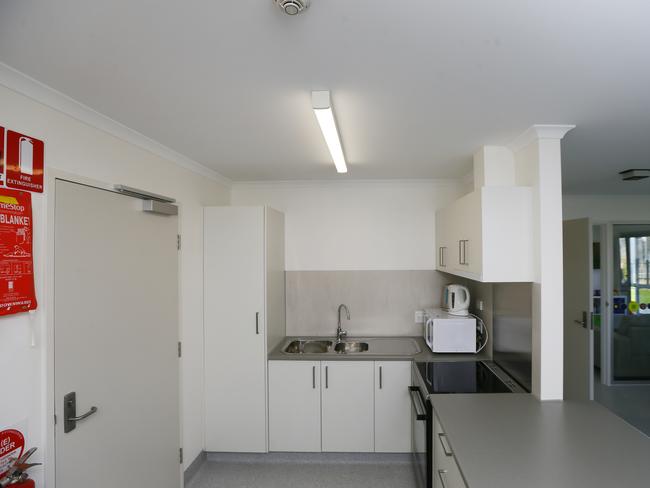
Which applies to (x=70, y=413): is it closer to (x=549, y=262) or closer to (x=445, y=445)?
(x=445, y=445)

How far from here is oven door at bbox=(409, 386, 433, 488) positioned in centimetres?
219

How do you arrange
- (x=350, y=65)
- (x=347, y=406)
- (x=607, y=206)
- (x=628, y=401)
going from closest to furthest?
(x=350, y=65) < (x=347, y=406) < (x=628, y=401) < (x=607, y=206)

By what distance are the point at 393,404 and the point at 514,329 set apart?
3.82ft

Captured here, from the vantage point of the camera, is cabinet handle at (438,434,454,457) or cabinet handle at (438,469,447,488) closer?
cabinet handle at (438,434,454,457)

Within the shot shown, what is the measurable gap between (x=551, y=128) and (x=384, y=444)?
2.64 m

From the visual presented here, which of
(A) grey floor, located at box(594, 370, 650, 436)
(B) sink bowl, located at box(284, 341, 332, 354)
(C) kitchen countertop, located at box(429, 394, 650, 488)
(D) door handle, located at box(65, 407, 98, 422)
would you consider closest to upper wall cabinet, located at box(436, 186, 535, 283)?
(C) kitchen countertop, located at box(429, 394, 650, 488)

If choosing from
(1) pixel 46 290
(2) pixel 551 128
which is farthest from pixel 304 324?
(2) pixel 551 128

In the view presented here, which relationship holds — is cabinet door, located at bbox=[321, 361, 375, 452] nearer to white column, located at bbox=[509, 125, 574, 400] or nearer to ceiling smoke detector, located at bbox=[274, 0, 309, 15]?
white column, located at bbox=[509, 125, 574, 400]

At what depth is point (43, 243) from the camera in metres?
1.50

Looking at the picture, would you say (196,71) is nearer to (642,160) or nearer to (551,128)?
(551,128)

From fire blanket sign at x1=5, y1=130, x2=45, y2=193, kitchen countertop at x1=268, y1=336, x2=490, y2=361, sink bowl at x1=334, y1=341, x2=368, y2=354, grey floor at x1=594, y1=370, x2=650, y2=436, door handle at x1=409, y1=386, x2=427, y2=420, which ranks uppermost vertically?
fire blanket sign at x1=5, y1=130, x2=45, y2=193

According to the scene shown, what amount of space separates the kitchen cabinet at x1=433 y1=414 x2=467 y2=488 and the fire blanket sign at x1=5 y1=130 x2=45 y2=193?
7.05 feet

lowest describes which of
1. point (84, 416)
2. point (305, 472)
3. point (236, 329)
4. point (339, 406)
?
point (305, 472)

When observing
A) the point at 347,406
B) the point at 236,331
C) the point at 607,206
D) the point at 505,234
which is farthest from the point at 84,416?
the point at 607,206
